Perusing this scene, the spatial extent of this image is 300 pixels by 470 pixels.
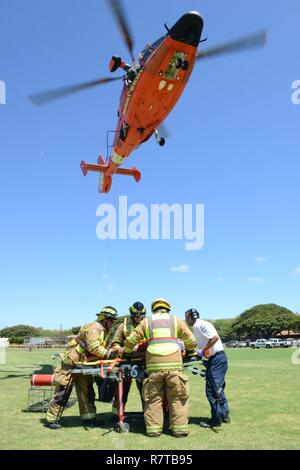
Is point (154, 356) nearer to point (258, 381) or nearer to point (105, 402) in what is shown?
point (105, 402)

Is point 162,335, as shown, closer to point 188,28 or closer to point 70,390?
point 70,390

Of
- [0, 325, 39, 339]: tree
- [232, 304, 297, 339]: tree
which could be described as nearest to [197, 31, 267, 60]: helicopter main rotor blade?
[232, 304, 297, 339]: tree

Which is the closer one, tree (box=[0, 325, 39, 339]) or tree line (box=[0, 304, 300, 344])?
tree line (box=[0, 304, 300, 344])

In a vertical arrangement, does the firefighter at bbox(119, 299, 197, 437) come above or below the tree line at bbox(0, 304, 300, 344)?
above

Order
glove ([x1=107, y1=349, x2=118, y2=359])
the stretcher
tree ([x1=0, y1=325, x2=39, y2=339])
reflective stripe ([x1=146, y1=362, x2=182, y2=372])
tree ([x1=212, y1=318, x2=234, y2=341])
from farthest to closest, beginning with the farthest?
tree ([x1=0, y1=325, x2=39, y2=339]) < tree ([x1=212, y1=318, x2=234, y2=341]) < glove ([x1=107, y1=349, x2=118, y2=359]) < the stretcher < reflective stripe ([x1=146, y1=362, x2=182, y2=372])

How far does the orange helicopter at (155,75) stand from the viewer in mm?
14562

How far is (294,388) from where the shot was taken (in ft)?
37.3

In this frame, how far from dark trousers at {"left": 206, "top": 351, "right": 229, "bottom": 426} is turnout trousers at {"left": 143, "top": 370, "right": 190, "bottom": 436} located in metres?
0.78

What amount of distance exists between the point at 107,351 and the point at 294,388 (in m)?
6.91

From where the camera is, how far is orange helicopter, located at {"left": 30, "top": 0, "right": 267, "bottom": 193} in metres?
14.6

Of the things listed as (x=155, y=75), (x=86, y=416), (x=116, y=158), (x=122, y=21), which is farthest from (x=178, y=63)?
(x=86, y=416)

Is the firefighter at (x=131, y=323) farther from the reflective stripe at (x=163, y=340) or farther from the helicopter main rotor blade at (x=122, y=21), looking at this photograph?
the helicopter main rotor blade at (x=122, y=21)

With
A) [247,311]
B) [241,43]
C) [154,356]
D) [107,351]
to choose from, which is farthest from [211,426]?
[247,311]

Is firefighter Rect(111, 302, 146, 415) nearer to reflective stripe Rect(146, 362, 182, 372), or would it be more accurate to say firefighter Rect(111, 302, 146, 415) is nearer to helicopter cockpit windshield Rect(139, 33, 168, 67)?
Answer: reflective stripe Rect(146, 362, 182, 372)
